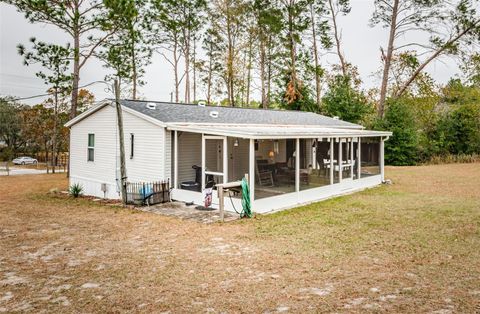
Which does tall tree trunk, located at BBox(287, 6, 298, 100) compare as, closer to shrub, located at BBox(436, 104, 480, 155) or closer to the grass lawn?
shrub, located at BBox(436, 104, 480, 155)

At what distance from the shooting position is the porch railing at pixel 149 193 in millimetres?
11727

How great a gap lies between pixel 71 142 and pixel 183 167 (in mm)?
6364

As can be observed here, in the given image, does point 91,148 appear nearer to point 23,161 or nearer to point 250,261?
point 250,261

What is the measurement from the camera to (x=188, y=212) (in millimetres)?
10633

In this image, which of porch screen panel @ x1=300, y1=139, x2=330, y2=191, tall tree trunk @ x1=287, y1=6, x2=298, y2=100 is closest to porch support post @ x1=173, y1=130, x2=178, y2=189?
porch screen panel @ x1=300, y1=139, x2=330, y2=191

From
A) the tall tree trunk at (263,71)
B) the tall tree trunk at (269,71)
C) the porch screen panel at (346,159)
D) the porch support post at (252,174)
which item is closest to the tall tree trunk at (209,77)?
the tall tree trunk at (263,71)

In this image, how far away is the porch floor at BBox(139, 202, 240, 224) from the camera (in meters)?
9.85

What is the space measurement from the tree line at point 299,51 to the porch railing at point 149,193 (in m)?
12.8

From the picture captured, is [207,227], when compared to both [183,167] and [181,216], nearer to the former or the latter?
[181,216]

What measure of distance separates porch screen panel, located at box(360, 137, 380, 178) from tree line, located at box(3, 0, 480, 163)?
35.8ft

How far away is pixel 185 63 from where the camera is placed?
2942 cm

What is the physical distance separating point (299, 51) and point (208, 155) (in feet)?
70.3

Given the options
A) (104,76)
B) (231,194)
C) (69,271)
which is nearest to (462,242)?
(231,194)

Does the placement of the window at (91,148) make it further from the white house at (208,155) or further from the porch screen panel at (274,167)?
the porch screen panel at (274,167)
